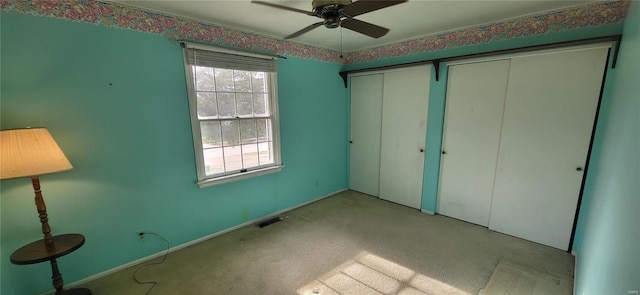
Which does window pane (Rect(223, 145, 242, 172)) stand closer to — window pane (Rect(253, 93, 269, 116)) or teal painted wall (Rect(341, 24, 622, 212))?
window pane (Rect(253, 93, 269, 116))

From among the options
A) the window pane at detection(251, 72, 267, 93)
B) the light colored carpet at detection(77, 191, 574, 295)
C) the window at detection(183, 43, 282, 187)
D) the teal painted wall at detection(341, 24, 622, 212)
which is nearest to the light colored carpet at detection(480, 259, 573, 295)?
the light colored carpet at detection(77, 191, 574, 295)

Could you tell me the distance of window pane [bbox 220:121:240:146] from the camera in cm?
273

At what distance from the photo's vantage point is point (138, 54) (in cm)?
213

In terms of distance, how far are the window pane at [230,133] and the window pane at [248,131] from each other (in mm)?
62

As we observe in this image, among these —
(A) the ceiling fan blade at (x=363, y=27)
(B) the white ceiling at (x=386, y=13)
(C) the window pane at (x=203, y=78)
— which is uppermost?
(B) the white ceiling at (x=386, y=13)

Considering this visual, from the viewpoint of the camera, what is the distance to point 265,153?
10.4ft

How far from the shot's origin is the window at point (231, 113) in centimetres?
250

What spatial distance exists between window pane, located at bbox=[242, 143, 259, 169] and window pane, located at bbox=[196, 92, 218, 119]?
21.0 inches

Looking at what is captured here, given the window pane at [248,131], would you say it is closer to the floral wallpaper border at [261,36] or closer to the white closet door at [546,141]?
the floral wallpaper border at [261,36]

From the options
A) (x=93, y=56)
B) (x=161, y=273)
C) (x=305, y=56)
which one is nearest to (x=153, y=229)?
(x=161, y=273)

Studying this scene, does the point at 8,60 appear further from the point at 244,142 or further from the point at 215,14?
the point at 244,142

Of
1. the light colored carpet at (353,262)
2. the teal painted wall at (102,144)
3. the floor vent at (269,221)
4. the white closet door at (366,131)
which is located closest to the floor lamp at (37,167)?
the teal painted wall at (102,144)

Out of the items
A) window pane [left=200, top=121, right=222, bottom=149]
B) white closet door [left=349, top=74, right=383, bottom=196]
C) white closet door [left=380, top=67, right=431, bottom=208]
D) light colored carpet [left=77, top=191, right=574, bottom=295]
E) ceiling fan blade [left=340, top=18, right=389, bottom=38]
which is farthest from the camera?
white closet door [left=349, top=74, right=383, bottom=196]

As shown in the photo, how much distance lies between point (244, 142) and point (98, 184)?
1341 millimetres
